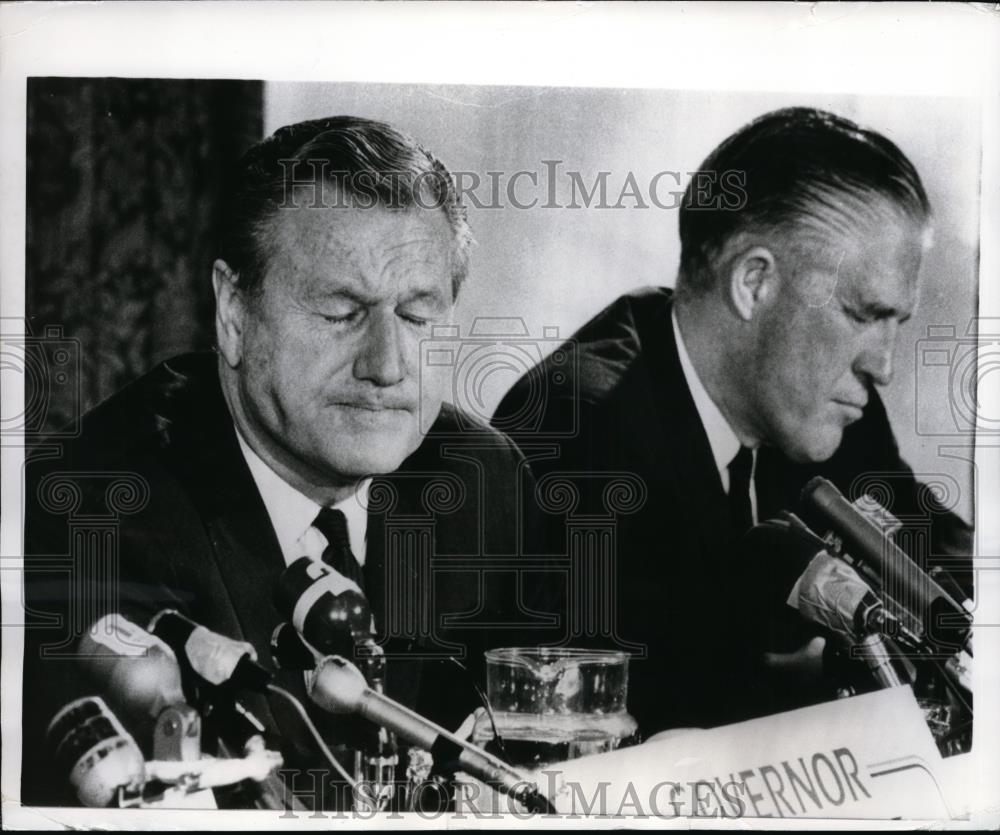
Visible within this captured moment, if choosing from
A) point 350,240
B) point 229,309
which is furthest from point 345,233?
point 229,309

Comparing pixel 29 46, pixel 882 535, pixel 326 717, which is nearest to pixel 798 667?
pixel 882 535

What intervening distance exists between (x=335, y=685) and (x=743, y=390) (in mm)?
1248

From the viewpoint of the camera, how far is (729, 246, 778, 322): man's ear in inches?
120

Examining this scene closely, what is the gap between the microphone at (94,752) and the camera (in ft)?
9.98

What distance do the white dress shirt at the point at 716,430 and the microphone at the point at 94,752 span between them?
1608mm

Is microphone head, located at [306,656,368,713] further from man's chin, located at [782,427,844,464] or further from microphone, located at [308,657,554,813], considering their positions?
man's chin, located at [782,427,844,464]

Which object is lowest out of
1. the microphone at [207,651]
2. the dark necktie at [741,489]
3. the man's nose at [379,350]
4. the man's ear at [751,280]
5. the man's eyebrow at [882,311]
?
the microphone at [207,651]

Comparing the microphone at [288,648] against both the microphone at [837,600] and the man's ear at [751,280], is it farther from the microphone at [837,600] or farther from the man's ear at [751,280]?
the man's ear at [751,280]

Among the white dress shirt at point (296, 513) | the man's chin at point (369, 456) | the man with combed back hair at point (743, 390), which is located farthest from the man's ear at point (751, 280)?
the white dress shirt at point (296, 513)

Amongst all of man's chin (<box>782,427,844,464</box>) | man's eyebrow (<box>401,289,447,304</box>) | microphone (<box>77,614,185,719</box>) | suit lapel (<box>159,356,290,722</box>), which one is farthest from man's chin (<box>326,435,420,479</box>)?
man's chin (<box>782,427,844,464</box>)

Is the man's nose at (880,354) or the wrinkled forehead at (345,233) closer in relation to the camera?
the wrinkled forehead at (345,233)

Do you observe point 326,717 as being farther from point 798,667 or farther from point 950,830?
point 950,830

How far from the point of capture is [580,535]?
3.06m

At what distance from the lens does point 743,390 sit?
3.10 meters
